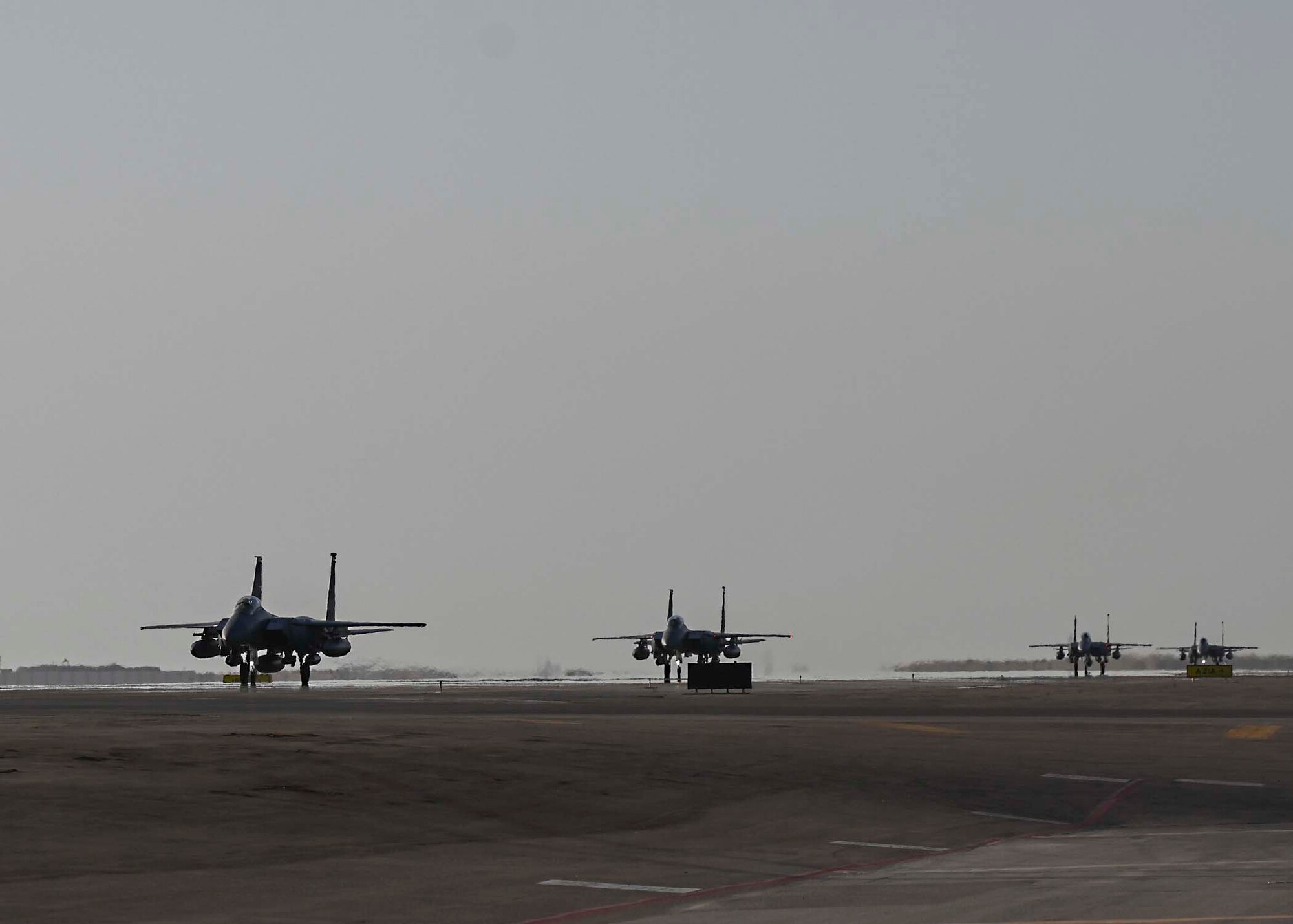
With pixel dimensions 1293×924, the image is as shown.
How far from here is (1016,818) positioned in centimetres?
2817

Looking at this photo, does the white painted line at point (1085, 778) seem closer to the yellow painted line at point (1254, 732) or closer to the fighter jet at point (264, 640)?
the yellow painted line at point (1254, 732)

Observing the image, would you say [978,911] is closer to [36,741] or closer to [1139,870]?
[1139,870]

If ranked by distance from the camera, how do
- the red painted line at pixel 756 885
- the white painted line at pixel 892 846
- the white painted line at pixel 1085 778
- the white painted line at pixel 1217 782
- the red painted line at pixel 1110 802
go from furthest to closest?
the white painted line at pixel 1085 778 < the white painted line at pixel 1217 782 < the red painted line at pixel 1110 802 < the white painted line at pixel 892 846 < the red painted line at pixel 756 885

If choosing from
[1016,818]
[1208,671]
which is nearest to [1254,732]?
[1016,818]

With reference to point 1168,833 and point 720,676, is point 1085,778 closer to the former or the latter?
point 1168,833

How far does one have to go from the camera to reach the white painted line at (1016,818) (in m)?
27.8

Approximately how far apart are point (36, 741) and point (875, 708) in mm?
43132

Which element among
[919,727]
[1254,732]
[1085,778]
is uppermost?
[1254,732]

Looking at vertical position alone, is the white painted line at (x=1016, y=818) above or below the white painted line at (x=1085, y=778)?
below

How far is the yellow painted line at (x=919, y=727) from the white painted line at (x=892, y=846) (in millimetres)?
23283

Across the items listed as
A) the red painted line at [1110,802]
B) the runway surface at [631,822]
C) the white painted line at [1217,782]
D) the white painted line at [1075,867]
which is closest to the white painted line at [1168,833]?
the runway surface at [631,822]

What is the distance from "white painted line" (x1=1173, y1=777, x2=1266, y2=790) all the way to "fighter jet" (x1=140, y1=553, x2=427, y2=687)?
86529mm

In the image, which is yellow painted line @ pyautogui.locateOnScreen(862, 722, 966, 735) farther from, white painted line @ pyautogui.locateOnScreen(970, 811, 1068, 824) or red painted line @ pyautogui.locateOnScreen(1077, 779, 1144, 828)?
white painted line @ pyautogui.locateOnScreen(970, 811, 1068, 824)

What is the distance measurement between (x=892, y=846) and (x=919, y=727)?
27.7 m
